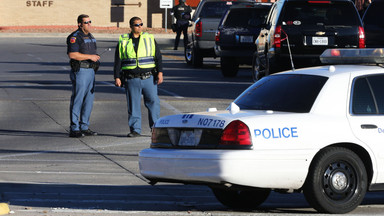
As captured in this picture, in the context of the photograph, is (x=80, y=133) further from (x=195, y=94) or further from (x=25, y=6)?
(x=25, y=6)

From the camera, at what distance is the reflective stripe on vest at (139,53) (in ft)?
49.0

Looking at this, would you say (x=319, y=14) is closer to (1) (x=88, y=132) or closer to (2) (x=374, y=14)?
(2) (x=374, y=14)

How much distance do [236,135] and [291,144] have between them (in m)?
0.48

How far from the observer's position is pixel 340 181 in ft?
28.8

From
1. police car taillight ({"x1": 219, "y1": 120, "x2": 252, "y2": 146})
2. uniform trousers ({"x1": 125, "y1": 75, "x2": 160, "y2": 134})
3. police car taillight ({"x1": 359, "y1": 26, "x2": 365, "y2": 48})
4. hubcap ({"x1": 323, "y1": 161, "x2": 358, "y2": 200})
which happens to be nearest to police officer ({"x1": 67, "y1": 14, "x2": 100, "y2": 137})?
uniform trousers ({"x1": 125, "y1": 75, "x2": 160, "y2": 134})

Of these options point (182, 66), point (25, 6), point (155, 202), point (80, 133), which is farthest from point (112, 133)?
point (25, 6)

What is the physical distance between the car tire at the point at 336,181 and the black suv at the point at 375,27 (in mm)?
11339

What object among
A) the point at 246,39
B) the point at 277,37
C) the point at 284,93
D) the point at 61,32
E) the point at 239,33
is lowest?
the point at 61,32

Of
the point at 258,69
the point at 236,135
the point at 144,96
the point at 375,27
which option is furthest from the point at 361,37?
the point at 236,135

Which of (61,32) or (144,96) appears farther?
(61,32)

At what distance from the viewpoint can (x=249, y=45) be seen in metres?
25.5

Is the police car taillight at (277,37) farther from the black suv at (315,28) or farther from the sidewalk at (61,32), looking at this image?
the sidewalk at (61,32)

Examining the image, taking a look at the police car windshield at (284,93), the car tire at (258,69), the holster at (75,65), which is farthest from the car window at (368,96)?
the car tire at (258,69)

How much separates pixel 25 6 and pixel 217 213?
185 feet
